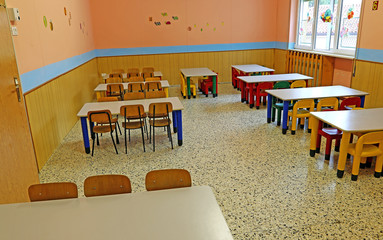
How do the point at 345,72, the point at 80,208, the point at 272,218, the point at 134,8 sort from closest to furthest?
the point at 80,208, the point at 272,218, the point at 345,72, the point at 134,8

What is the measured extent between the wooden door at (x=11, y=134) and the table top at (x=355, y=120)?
3.69 metres

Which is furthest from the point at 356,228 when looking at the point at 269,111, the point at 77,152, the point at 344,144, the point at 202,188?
the point at 77,152

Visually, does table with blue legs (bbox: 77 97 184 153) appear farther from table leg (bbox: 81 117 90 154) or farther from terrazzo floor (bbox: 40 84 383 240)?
terrazzo floor (bbox: 40 84 383 240)

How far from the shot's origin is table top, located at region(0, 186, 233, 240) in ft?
5.41

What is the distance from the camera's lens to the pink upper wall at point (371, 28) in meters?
5.71

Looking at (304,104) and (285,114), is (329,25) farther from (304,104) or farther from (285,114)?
(285,114)

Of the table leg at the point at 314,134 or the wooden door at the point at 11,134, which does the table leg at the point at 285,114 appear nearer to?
the table leg at the point at 314,134

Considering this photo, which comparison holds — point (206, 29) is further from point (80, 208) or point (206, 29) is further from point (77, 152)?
point (80, 208)

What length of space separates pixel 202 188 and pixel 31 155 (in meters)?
2.38

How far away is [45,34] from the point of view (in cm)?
496

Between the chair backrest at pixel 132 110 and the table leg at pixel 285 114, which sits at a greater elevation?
the chair backrest at pixel 132 110

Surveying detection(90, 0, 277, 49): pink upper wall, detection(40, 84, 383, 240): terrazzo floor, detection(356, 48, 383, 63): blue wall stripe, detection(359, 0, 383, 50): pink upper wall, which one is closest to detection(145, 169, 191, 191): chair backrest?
detection(40, 84, 383, 240): terrazzo floor

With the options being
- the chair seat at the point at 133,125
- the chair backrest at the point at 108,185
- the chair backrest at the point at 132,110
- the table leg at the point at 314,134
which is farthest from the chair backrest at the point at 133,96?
the chair backrest at the point at 108,185

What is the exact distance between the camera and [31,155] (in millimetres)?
3445
